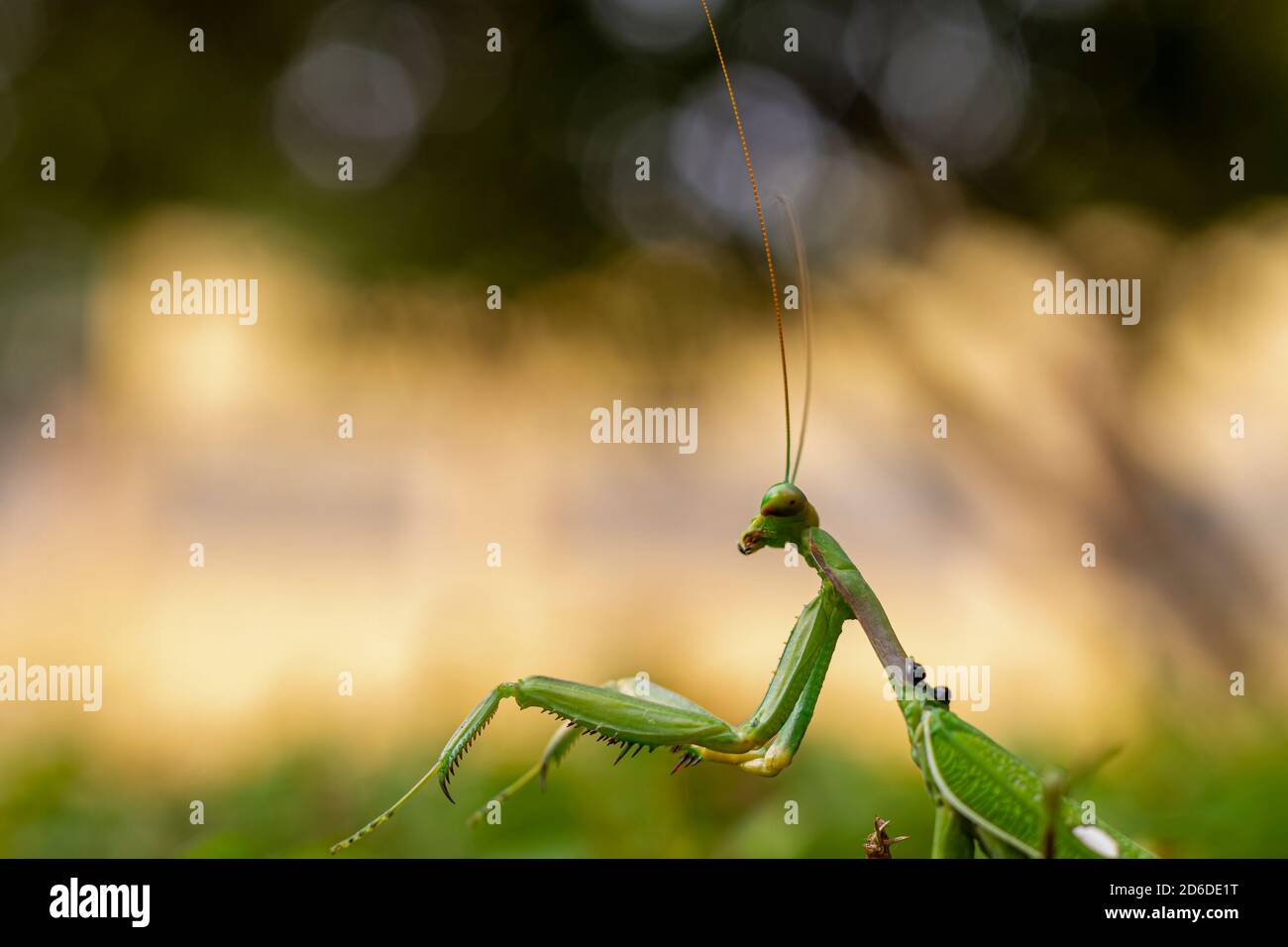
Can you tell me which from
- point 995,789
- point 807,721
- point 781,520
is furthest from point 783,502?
point 995,789

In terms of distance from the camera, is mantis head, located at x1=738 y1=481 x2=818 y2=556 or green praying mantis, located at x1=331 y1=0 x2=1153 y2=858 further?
mantis head, located at x1=738 y1=481 x2=818 y2=556

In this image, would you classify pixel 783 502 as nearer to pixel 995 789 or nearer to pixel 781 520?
pixel 781 520

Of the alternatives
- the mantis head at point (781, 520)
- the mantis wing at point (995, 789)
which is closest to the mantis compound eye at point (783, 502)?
the mantis head at point (781, 520)

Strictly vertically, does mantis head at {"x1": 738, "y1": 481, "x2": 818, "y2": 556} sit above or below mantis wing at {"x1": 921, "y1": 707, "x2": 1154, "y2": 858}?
above

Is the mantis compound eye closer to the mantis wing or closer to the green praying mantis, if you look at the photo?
the green praying mantis

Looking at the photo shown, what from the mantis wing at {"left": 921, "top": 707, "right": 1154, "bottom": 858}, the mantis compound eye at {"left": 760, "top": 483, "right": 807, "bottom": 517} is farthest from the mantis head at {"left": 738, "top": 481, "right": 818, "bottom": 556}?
the mantis wing at {"left": 921, "top": 707, "right": 1154, "bottom": 858}

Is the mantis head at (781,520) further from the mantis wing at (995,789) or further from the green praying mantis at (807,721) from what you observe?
the mantis wing at (995,789)

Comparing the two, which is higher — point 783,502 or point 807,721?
point 783,502
